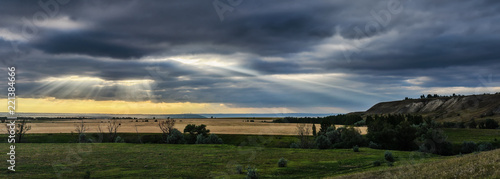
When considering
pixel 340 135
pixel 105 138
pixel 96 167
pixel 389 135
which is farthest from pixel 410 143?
pixel 105 138

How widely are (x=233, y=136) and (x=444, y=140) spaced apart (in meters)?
81.1

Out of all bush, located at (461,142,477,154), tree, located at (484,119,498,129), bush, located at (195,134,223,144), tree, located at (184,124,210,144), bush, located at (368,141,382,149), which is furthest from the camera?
tree, located at (484,119,498,129)

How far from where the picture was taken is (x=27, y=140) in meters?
106

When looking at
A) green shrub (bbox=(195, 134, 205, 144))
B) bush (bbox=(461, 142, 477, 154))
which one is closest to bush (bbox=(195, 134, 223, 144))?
green shrub (bbox=(195, 134, 205, 144))

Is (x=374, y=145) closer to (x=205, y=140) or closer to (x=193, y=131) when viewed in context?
(x=205, y=140)

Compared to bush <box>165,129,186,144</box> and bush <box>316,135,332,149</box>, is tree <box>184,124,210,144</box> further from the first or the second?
bush <box>316,135,332,149</box>

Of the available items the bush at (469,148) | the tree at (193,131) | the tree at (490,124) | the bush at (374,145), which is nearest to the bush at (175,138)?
the tree at (193,131)

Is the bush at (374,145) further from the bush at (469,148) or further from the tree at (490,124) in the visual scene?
the tree at (490,124)

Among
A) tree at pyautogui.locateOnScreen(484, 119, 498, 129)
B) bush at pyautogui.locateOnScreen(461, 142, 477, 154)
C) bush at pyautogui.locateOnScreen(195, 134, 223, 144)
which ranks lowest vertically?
bush at pyautogui.locateOnScreen(461, 142, 477, 154)

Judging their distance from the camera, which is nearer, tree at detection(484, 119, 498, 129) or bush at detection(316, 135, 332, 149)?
bush at detection(316, 135, 332, 149)

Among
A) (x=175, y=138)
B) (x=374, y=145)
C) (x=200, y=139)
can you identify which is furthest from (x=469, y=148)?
(x=175, y=138)

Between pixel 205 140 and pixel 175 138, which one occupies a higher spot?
pixel 175 138

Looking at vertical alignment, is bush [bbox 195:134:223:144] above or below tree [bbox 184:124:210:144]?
below

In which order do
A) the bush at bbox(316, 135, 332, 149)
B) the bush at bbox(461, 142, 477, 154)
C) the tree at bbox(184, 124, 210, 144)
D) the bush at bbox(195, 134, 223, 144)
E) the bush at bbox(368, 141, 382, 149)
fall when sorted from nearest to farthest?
1. the bush at bbox(461, 142, 477, 154)
2. the bush at bbox(368, 141, 382, 149)
3. the bush at bbox(316, 135, 332, 149)
4. the bush at bbox(195, 134, 223, 144)
5. the tree at bbox(184, 124, 210, 144)
